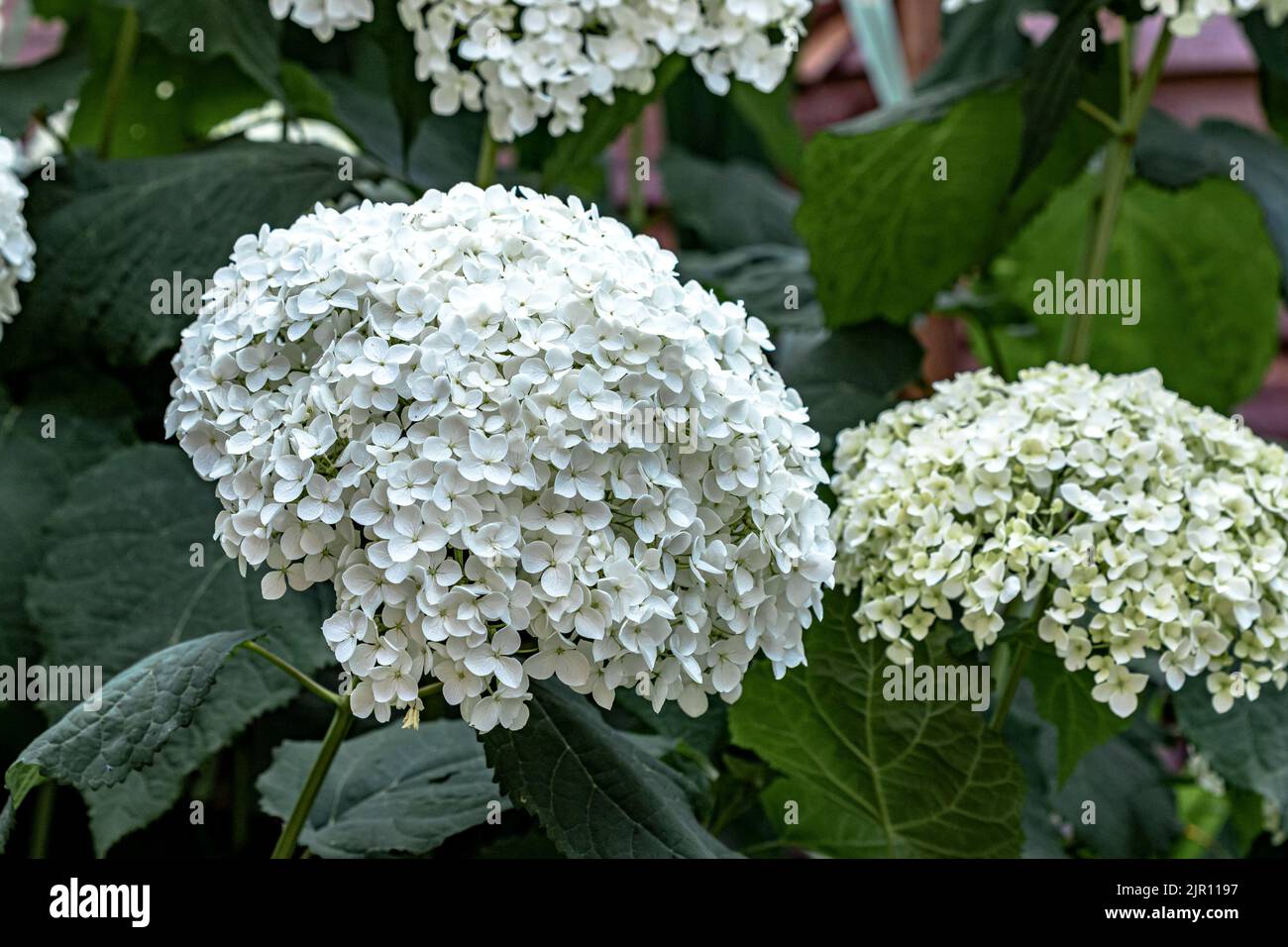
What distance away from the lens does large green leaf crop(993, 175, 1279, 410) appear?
1.56 metres

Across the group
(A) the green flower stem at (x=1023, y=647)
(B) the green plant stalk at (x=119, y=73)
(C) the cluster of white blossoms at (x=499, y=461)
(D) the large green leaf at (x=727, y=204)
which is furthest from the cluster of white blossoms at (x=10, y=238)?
(D) the large green leaf at (x=727, y=204)

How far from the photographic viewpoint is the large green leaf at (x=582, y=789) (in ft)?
2.50

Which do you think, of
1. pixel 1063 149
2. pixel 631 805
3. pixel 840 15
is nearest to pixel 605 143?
pixel 1063 149

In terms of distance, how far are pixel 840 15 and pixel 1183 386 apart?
1.24 metres

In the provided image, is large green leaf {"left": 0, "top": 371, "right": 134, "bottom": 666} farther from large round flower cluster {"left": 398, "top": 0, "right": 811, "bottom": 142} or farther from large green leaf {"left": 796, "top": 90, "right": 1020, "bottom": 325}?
large green leaf {"left": 796, "top": 90, "right": 1020, "bottom": 325}

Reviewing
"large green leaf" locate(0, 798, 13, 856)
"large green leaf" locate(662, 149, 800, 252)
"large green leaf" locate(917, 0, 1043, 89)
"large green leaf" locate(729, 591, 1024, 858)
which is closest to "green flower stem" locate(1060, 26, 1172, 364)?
"large green leaf" locate(917, 0, 1043, 89)

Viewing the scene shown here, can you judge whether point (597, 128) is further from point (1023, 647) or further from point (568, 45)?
point (1023, 647)

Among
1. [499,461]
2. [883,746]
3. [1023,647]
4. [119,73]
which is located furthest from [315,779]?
[119,73]

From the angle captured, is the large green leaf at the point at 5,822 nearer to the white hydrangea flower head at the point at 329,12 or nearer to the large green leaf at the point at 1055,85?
the white hydrangea flower head at the point at 329,12

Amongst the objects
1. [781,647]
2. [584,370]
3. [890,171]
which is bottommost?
[781,647]

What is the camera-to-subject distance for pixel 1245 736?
107cm

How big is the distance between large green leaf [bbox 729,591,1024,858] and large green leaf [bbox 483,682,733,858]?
15cm
